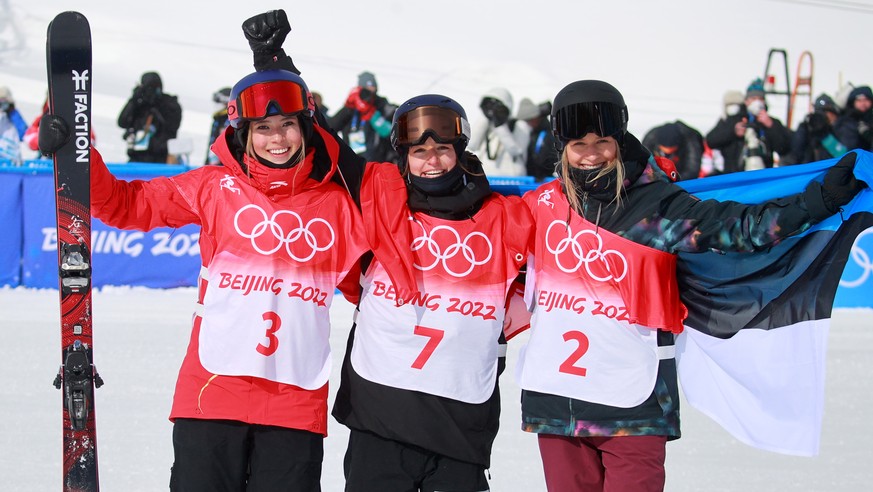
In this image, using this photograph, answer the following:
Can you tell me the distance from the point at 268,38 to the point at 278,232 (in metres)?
0.79

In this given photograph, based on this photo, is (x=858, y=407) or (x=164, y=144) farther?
(x=164, y=144)

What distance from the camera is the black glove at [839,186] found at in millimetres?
2992

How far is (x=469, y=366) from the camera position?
3238mm

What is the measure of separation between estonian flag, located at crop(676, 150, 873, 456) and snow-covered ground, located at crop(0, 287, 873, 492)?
3.80 feet

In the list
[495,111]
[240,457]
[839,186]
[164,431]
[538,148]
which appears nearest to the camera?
[839,186]

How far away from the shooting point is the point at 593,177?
319cm

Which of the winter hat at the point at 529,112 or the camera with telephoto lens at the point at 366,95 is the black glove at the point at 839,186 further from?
the camera with telephoto lens at the point at 366,95

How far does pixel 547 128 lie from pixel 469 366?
736 centimetres

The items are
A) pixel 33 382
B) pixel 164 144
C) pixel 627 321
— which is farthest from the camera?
pixel 164 144

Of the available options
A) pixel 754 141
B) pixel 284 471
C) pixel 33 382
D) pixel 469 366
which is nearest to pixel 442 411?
pixel 469 366

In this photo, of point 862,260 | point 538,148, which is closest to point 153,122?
point 538,148

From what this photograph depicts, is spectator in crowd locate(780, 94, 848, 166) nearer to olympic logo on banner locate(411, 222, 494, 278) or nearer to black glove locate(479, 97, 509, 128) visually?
black glove locate(479, 97, 509, 128)

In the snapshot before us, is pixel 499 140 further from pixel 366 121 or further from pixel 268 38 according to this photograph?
pixel 268 38

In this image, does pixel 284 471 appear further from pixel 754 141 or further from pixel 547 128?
pixel 754 141
